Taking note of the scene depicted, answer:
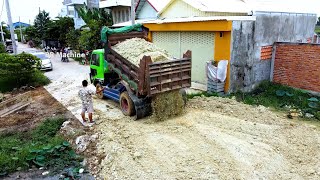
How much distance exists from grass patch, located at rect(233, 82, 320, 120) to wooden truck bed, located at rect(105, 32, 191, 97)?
11.0 ft

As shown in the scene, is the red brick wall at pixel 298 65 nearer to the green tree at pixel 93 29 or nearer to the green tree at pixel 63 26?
the green tree at pixel 93 29

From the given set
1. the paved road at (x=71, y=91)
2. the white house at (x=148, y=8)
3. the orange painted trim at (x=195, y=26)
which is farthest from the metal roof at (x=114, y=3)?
the orange painted trim at (x=195, y=26)

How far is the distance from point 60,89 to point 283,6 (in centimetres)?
1216

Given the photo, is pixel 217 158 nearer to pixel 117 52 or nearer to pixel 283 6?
pixel 117 52

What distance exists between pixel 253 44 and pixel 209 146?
651 cm

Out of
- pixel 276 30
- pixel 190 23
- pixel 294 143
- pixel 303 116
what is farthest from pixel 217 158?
pixel 276 30

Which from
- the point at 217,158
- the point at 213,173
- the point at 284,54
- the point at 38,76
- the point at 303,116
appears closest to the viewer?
the point at 213,173

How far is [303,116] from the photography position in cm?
951

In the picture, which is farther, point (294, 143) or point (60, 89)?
point (60, 89)

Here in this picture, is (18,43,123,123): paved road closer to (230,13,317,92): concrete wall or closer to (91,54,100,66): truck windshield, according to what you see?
(91,54,100,66): truck windshield

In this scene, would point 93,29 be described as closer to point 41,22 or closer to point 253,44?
point 253,44

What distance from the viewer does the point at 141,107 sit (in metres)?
8.97

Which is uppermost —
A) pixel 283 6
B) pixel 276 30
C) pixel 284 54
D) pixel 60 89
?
pixel 283 6

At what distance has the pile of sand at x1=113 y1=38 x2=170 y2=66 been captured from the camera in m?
9.11
